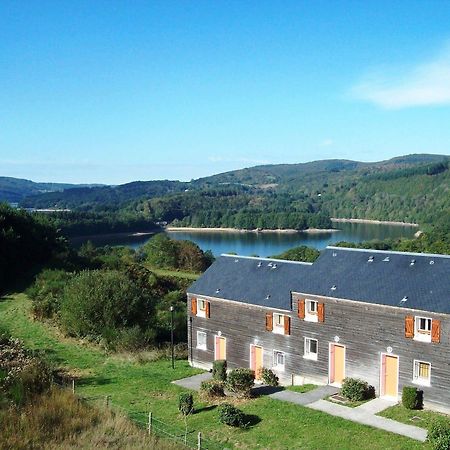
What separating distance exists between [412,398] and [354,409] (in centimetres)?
208

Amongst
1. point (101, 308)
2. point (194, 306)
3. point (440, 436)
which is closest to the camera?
point (440, 436)

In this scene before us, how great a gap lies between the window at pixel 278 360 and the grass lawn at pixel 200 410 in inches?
131

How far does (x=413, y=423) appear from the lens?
1911 centimetres

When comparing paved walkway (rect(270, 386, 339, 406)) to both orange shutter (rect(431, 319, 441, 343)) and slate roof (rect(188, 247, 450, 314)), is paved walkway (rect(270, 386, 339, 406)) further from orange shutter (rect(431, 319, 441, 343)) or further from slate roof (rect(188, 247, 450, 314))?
orange shutter (rect(431, 319, 441, 343))

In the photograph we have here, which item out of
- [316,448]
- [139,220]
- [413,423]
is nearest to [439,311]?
[413,423]

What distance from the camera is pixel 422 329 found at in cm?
2073

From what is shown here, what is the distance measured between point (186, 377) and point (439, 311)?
476 inches

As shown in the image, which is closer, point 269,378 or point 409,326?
point 409,326

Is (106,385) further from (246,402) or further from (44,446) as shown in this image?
(44,446)

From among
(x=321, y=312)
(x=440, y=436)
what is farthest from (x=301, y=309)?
(x=440, y=436)

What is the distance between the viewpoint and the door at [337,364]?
23.2m

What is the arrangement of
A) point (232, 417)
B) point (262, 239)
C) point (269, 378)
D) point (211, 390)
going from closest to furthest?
point (232, 417) < point (211, 390) < point (269, 378) < point (262, 239)

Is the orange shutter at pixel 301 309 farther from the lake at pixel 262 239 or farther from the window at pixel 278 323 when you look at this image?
the lake at pixel 262 239

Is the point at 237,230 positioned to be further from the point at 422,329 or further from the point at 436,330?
the point at 436,330
